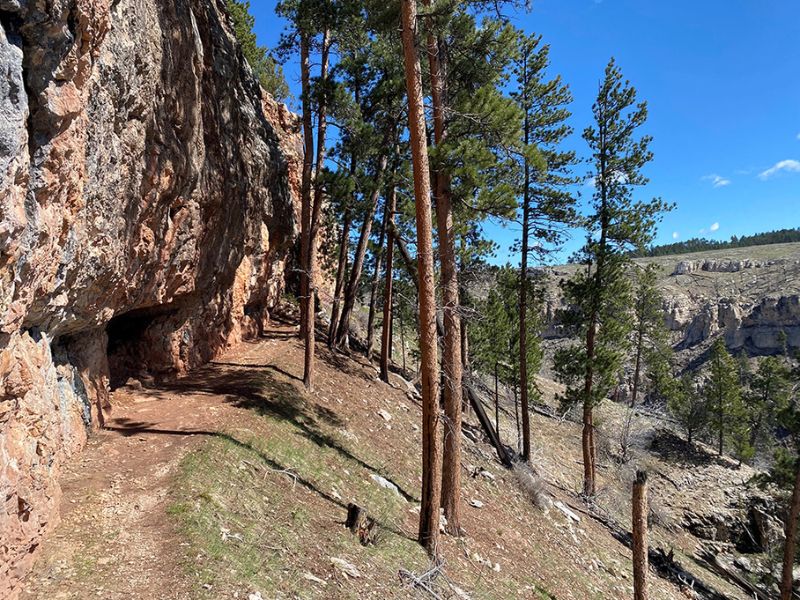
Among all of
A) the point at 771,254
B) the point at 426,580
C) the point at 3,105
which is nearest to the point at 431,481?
the point at 426,580

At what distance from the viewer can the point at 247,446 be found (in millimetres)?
8391

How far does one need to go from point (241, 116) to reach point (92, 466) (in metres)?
10.2

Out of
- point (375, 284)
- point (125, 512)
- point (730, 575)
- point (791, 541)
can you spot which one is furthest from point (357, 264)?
point (730, 575)

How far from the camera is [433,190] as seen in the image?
9352 millimetres

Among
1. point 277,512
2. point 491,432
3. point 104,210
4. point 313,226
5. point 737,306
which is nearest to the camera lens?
point 104,210

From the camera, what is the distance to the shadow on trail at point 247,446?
8.13m

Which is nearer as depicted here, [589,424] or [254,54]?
[589,424]

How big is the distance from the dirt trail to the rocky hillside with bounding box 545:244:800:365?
81.6m

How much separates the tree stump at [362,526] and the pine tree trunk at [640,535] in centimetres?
591

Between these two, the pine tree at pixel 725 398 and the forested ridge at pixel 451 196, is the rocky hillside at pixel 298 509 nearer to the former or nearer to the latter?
the forested ridge at pixel 451 196

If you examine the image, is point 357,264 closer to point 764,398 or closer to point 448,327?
point 448,327

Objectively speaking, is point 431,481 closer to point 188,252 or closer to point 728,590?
point 188,252

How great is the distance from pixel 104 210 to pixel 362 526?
244 inches

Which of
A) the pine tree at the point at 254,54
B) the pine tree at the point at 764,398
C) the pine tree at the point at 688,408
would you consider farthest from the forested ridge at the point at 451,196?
the pine tree at the point at 764,398
